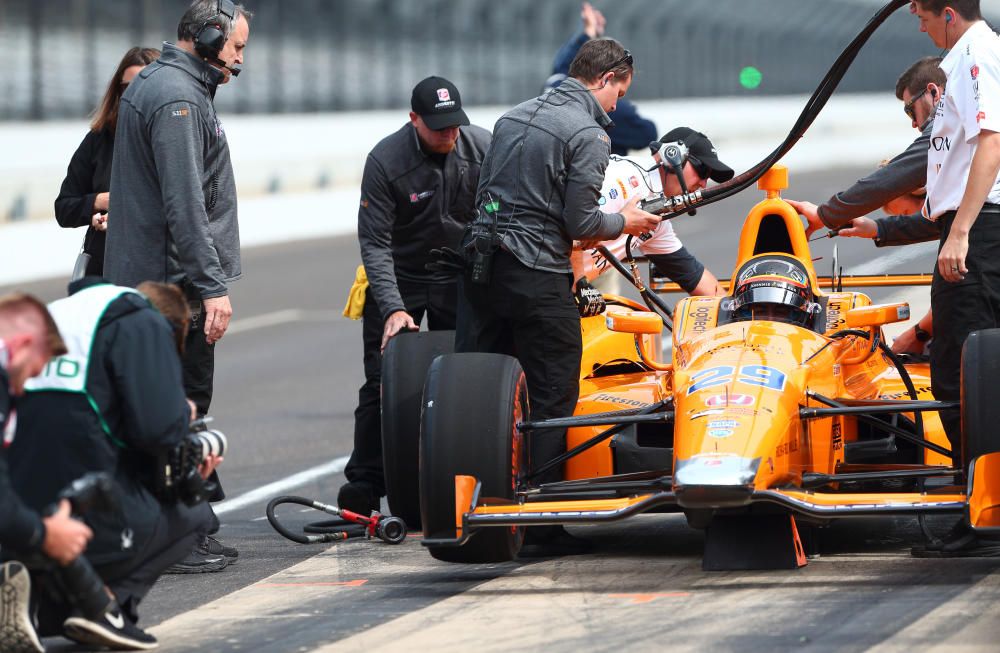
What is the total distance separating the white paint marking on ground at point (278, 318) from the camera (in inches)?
629

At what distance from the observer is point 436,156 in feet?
26.0

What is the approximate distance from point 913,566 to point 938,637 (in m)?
1.13

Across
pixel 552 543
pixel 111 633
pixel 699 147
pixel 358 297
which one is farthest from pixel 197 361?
pixel 699 147

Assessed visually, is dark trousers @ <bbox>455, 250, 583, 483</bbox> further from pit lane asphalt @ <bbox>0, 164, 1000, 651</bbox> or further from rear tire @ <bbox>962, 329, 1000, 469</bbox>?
rear tire @ <bbox>962, 329, 1000, 469</bbox>

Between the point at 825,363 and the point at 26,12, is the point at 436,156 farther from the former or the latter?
the point at 26,12

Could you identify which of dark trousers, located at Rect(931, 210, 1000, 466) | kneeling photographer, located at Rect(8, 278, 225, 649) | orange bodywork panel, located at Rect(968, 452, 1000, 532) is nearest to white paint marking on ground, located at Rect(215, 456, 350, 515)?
kneeling photographer, located at Rect(8, 278, 225, 649)

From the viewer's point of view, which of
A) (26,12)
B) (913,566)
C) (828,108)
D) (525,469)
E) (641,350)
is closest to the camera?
(913,566)

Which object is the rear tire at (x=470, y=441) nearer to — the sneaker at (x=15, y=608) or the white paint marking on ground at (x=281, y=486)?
the sneaker at (x=15, y=608)

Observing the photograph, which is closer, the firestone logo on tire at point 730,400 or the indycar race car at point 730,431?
the indycar race car at point 730,431

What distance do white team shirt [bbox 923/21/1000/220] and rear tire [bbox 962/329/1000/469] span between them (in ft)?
2.02

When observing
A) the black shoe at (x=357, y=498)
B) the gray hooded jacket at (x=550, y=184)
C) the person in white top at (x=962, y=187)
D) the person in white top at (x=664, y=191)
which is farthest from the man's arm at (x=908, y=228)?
the black shoe at (x=357, y=498)

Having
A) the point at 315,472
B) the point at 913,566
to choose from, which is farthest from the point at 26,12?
the point at 913,566

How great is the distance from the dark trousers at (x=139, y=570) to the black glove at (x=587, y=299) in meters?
2.41

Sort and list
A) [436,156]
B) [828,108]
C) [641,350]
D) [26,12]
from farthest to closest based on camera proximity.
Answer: [828,108] → [26,12] → [436,156] → [641,350]
